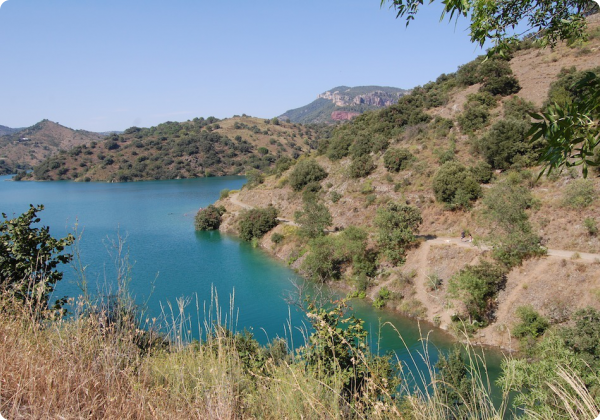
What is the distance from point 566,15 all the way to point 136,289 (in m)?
27.3

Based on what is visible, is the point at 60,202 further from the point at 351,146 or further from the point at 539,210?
the point at 539,210

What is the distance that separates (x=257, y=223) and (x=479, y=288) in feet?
80.9

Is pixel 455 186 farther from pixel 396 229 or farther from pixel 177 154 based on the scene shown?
pixel 177 154

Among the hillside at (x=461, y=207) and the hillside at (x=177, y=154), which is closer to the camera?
the hillside at (x=461, y=207)

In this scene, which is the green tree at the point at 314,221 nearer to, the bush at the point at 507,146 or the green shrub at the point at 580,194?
the bush at the point at 507,146

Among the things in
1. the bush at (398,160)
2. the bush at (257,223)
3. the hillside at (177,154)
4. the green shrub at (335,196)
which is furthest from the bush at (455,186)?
the hillside at (177,154)

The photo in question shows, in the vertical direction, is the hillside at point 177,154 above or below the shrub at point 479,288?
above

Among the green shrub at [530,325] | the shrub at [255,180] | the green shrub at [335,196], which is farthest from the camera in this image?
the shrub at [255,180]

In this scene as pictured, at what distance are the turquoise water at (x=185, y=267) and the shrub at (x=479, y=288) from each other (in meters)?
2.12

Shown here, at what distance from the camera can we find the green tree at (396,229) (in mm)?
26406

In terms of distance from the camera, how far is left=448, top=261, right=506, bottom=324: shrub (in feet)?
63.5

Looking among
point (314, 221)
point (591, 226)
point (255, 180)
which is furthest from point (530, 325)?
point (255, 180)

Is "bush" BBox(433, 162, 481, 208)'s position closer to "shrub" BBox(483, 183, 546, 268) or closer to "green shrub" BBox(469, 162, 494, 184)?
"green shrub" BBox(469, 162, 494, 184)

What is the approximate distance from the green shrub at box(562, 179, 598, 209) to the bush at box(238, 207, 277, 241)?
83.2 ft
